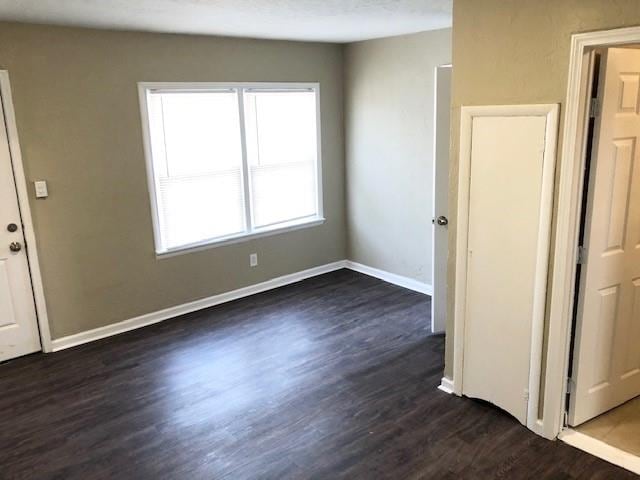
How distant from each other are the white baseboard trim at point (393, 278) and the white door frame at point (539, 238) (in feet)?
5.77

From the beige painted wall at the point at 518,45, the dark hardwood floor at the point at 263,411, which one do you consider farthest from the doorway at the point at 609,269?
the dark hardwood floor at the point at 263,411

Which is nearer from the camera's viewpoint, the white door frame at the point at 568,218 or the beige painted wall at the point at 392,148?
the white door frame at the point at 568,218

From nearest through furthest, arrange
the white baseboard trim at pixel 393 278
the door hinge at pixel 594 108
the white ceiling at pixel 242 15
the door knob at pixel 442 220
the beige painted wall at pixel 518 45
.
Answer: the beige painted wall at pixel 518 45 < the door hinge at pixel 594 108 < the white ceiling at pixel 242 15 < the door knob at pixel 442 220 < the white baseboard trim at pixel 393 278

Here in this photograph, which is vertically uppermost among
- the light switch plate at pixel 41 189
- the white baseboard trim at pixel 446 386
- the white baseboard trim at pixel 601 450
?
the light switch plate at pixel 41 189

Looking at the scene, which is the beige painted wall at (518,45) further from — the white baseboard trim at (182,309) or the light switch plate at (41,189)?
the light switch plate at (41,189)

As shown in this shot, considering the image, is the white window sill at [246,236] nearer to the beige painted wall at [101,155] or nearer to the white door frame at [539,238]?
the beige painted wall at [101,155]

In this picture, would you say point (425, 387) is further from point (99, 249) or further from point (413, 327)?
point (99, 249)

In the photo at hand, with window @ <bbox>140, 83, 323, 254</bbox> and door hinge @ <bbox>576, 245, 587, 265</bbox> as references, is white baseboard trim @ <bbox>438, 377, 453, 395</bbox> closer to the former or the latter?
door hinge @ <bbox>576, 245, 587, 265</bbox>

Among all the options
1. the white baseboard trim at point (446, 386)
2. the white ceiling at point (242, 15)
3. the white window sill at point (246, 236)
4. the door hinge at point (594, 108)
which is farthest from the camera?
the white window sill at point (246, 236)

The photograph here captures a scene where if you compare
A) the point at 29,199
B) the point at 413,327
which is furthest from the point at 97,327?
the point at 413,327

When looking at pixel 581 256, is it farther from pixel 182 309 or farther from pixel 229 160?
pixel 182 309

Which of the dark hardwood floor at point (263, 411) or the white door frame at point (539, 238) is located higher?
the white door frame at point (539, 238)

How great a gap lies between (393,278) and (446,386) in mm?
2108

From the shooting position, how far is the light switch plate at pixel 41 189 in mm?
3773
